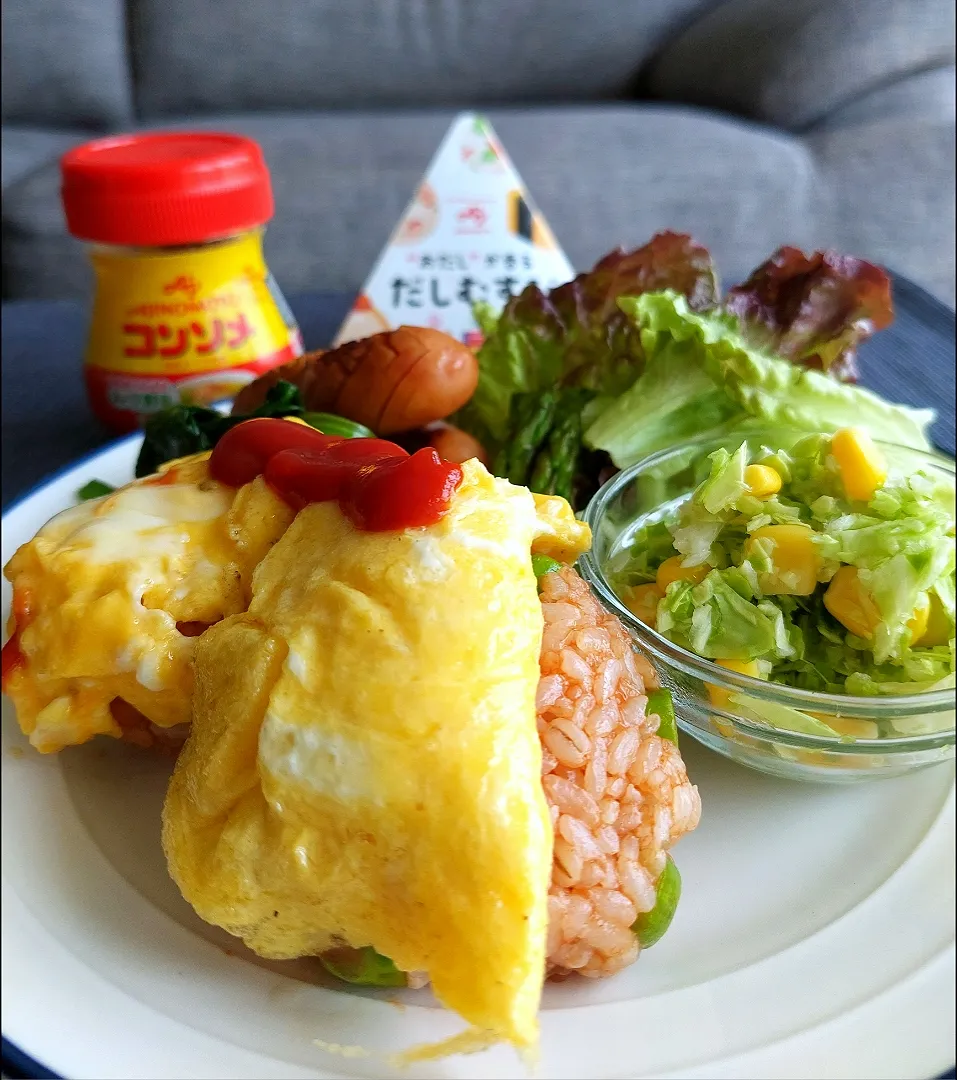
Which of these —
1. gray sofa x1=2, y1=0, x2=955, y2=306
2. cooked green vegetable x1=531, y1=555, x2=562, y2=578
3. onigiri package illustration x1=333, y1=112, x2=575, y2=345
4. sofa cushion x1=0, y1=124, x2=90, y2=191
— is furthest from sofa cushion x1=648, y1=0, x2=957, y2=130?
cooked green vegetable x1=531, y1=555, x2=562, y2=578

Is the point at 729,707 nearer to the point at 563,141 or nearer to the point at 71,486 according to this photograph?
the point at 71,486

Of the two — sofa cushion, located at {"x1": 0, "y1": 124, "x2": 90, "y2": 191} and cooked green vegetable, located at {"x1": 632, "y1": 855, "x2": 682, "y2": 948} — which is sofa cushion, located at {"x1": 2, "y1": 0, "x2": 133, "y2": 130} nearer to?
sofa cushion, located at {"x1": 0, "y1": 124, "x2": 90, "y2": 191}

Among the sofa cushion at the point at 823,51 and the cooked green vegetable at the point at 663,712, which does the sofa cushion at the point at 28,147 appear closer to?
the sofa cushion at the point at 823,51

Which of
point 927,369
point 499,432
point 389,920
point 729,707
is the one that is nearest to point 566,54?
point 927,369

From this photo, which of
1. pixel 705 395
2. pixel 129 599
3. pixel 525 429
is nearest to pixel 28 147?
pixel 525 429

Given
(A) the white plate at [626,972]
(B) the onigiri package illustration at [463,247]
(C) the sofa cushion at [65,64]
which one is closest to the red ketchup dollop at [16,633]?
(A) the white plate at [626,972]
